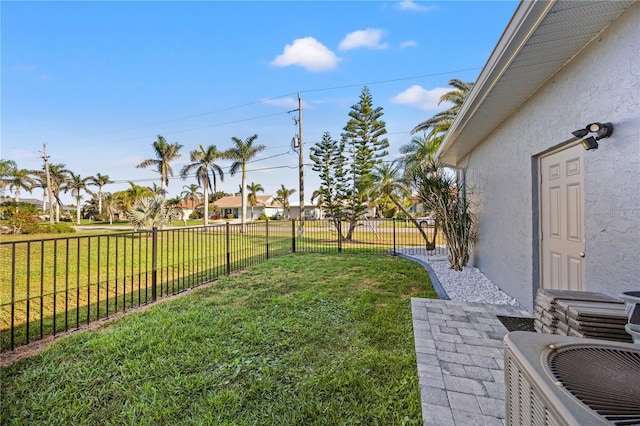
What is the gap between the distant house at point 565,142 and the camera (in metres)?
2.16

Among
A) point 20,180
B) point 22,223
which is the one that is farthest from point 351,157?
point 20,180

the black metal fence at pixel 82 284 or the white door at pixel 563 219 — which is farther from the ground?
the white door at pixel 563 219

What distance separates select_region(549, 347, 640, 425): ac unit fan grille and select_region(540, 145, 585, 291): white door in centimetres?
229

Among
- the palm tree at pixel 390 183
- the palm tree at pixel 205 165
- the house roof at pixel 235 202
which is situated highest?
the palm tree at pixel 205 165

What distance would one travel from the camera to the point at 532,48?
2.56 m

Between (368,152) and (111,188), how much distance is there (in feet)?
133

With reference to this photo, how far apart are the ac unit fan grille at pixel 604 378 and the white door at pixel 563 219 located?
2.29 meters

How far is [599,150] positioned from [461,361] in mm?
2202

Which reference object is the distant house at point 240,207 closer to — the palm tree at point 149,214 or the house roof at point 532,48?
the palm tree at point 149,214

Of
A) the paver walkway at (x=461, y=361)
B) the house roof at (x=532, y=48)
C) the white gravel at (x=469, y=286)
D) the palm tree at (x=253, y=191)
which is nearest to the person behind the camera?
the paver walkway at (x=461, y=361)

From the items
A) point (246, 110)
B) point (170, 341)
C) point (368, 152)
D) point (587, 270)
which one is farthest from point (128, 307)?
point (246, 110)

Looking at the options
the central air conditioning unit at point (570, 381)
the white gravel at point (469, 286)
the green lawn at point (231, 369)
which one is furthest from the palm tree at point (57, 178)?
the central air conditioning unit at point (570, 381)

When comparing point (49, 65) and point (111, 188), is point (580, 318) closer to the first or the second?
point (49, 65)

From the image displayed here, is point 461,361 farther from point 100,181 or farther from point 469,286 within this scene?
point 100,181
